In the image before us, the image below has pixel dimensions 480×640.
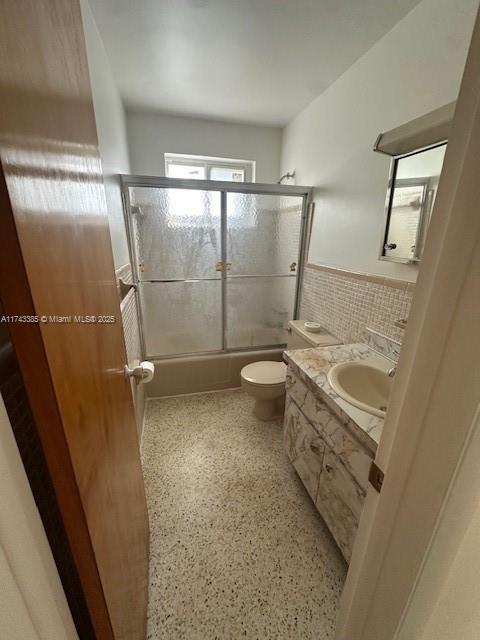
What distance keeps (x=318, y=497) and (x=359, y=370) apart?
66 centimetres

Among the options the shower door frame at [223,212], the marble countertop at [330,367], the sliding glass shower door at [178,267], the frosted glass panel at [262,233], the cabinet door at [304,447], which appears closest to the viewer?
the marble countertop at [330,367]

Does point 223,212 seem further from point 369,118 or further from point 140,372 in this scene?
point 140,372

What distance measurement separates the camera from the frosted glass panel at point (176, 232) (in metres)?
2.09

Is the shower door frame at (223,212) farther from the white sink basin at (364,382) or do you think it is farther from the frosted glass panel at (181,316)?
the white sink basin at (364,382)

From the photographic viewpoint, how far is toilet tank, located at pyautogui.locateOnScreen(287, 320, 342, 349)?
188cm

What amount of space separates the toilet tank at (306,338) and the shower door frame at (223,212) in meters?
0.46

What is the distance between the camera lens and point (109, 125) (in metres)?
1.62

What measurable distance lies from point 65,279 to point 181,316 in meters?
2.00

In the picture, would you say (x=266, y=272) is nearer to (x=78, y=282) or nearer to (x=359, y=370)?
(x=359, y=370)

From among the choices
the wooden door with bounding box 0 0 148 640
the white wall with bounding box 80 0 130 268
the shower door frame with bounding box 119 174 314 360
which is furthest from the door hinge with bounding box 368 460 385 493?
the shower door frame with bounding box 119 174 314 360

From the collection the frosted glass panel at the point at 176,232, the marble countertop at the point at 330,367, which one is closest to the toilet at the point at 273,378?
the marble countertop at the point at 330,367

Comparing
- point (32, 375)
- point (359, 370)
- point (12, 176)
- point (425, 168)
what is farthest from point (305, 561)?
point (425, 168)

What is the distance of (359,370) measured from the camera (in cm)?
135

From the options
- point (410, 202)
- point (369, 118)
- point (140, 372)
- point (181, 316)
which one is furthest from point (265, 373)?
point (369, 118)
